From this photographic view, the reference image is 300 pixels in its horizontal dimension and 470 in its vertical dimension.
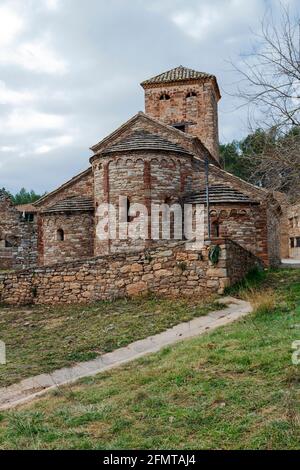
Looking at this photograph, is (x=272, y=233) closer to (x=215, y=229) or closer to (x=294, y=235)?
(x=215, y=229)

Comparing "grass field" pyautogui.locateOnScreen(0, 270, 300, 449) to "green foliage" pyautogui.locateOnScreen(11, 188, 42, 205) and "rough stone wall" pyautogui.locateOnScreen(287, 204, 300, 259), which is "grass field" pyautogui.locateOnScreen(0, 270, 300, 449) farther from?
"green foliage" pyautogui.locateOnScreen(11, 188, 42, 205)

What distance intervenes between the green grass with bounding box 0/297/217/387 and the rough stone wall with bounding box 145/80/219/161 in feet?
50.6

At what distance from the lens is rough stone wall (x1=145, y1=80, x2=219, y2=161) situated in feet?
81.3

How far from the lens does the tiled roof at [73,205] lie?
18350 millimetres

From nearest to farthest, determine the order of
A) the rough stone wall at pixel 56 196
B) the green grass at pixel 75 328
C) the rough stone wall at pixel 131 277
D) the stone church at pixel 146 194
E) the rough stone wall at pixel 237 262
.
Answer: the green grass at pixel 75 328
the rough stone wall at pixel 131 277
the rough stone wall at pixel 237 262
the stone church at pixel 146 194
the rough stone wall at pixel 56 196

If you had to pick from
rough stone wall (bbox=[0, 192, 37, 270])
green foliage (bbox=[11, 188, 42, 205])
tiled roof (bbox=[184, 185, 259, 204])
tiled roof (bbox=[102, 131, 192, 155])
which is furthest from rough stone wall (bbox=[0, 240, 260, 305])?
green foliage (bbox=[11, 188, 42, 205])

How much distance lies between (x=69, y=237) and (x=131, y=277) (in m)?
7.25

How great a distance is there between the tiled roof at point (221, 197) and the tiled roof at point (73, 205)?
4025 millimetres

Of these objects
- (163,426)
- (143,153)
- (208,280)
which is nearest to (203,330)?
(208,280)

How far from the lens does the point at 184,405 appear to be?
4.75 metres

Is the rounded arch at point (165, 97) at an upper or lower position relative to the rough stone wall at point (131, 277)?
upper

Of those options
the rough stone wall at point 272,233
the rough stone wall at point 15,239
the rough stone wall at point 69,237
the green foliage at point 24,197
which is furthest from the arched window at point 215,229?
the green foliage at point 24,197

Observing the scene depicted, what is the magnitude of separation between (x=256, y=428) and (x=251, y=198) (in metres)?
13.3

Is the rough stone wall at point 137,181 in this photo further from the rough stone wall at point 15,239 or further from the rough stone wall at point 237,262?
the rough stone wall at point 15,239
